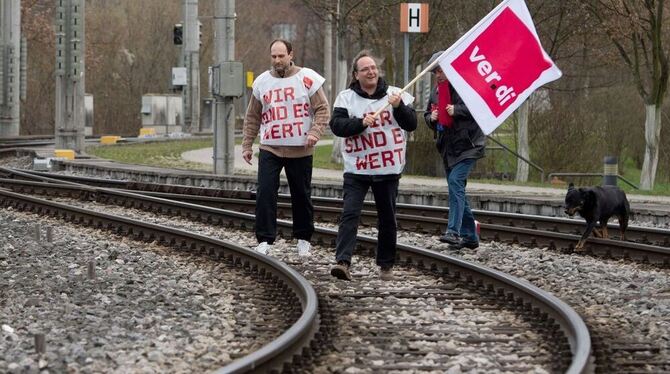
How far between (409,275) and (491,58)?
6.49ft

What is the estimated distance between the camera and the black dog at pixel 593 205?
44.9ft

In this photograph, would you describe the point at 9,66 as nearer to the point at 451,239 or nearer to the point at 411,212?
the point at 411,212

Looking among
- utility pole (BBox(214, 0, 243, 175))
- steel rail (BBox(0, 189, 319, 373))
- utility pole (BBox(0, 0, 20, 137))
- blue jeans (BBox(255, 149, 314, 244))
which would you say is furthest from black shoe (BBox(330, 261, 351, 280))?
utility pole (BBox(0, 0, 20, 137))

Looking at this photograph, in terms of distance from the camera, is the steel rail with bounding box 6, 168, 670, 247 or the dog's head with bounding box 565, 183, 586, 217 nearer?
the dog's head with bounding box 565, 183, 586, 217

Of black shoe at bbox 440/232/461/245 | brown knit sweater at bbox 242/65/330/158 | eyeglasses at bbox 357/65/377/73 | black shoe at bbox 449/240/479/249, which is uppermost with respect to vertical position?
eyeglasses at bbox 357/65/377/73

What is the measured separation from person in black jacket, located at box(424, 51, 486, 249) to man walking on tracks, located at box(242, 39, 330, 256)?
1176 mm

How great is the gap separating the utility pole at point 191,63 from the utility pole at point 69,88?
15.0 meters

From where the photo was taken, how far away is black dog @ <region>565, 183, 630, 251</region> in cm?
1368

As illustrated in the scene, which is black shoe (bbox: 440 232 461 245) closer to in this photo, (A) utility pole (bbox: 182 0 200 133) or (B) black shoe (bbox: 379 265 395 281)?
(B) black shoe (bbox: 379 265 395 281)

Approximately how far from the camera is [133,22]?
225ft

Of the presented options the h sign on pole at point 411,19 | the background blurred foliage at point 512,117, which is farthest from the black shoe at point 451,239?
the background blurred foliage at point 512,117

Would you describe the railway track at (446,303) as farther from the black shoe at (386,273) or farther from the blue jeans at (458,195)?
the blue jeans at (458,195)

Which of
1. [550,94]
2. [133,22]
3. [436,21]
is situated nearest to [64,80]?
[436,21]

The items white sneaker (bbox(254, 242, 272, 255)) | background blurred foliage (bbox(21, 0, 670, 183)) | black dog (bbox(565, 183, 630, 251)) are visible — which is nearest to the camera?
white sneaker (bbox(254, 242, 272, 255))
